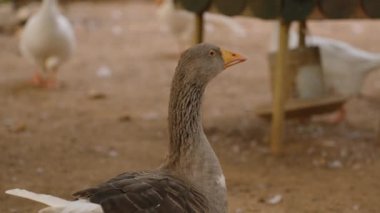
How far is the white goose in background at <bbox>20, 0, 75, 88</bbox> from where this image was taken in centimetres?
758

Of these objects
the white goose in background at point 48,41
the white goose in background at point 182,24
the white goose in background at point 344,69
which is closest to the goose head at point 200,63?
the white goose in background at point 344,69

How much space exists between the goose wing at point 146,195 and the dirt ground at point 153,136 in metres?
1.33

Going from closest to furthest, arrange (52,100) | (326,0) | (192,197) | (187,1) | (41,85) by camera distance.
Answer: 1. (192,197)
2. (326,0)
3. (187,1)
4. (52,100)
5. (41,85)

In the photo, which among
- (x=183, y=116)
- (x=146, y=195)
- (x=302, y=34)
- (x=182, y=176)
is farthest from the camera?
(x=302, y=34)

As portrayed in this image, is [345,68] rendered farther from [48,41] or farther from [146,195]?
[146,195]

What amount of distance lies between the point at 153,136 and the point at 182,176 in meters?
2.88

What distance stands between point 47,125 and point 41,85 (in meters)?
1.83

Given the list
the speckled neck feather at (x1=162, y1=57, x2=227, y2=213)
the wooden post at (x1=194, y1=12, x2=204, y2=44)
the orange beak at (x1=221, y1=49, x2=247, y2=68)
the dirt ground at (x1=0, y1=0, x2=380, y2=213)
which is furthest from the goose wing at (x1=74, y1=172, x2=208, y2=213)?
the wooden post at (x1=194, y1=12, x2=204, y2=44)

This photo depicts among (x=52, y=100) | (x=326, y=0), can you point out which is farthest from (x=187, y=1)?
(x=52, y=100)

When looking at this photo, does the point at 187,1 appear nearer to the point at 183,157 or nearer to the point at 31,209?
the point at 31,209

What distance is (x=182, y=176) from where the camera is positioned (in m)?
3.03

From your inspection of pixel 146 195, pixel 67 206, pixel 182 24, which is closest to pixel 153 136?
pixel 146 195

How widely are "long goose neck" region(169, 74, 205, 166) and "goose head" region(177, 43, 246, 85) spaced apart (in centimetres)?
3

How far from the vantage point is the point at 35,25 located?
7.64 meters
